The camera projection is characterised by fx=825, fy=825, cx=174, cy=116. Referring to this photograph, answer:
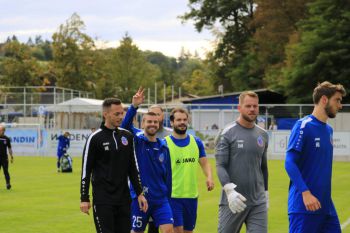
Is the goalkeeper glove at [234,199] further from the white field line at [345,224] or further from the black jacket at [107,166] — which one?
the white field line at [345,224]

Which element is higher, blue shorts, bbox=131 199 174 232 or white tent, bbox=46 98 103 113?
white tent, bbox=46 98 103 113

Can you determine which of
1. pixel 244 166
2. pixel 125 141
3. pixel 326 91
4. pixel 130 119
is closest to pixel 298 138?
pixel 326 91

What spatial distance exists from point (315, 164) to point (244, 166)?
2.86 feet

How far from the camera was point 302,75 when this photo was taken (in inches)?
2267

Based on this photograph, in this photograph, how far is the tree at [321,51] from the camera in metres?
56.4

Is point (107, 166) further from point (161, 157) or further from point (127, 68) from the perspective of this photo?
A: point (127, 68)

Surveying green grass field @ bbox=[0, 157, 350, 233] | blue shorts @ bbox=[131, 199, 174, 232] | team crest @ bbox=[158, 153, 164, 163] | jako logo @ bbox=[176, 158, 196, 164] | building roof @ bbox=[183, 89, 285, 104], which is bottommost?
green grass field @ bbox=[0, 157, 350, 233]

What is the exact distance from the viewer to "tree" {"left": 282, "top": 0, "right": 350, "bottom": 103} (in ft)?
185

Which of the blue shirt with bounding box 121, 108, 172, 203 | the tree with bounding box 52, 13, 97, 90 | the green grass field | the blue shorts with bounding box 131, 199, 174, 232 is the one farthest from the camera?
the tree with bounding box 52, 13, 97, 90

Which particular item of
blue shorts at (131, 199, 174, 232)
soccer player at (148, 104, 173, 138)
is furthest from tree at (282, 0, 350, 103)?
blue shorts at (131, 199, 174, 232)

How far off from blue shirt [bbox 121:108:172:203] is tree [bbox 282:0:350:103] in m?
46.7

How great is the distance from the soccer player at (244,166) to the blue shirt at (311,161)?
1.85ft

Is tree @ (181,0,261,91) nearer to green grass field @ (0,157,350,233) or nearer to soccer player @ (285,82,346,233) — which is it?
green grass field @ (0,157,350,233)

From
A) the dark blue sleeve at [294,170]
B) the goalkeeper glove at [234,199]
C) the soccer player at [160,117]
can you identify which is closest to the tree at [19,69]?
the soccer player at [160,117]
